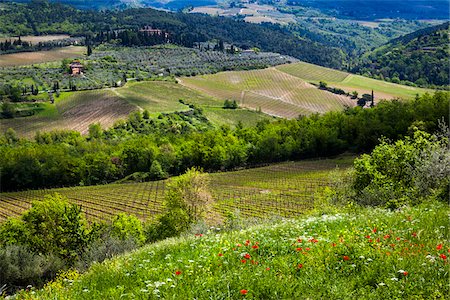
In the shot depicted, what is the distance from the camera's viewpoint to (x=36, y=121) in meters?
160

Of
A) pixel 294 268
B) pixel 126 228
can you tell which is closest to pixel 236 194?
pixel 126 228

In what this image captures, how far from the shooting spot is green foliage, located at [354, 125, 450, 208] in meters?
22.8

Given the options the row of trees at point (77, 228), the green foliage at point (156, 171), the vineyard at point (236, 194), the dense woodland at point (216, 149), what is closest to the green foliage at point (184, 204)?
the row of trees at point (77, 228)

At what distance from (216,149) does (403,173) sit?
78.9 meters

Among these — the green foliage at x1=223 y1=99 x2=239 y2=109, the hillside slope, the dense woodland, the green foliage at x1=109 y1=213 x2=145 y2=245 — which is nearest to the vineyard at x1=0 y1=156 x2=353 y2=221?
the dense woodland

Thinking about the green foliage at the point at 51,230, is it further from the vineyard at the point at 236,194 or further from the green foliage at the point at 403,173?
the green foliage at the point at 403,173

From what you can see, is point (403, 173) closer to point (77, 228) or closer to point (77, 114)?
point (77, 228)

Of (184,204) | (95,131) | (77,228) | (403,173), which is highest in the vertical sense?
(403,173)

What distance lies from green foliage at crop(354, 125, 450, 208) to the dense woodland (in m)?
63.0

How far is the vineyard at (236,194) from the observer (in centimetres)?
6961

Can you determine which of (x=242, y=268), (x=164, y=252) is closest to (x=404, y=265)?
(x=242, y=268)

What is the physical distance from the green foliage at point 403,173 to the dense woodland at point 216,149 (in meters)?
63.0

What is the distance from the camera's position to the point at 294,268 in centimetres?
923

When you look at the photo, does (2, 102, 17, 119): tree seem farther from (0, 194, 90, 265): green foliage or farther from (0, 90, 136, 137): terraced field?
(0, 194, 90, 265): green foliage
